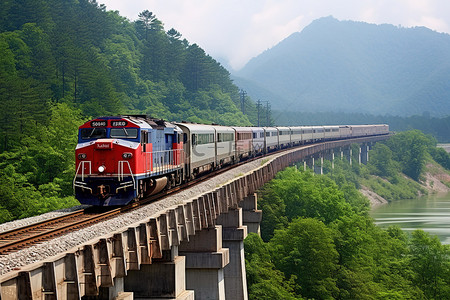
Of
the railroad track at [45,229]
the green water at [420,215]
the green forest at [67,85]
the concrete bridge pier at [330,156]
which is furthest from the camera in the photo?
the concrete bridge pier at [330,156]

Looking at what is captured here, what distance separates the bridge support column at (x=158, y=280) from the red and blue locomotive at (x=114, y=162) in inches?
166

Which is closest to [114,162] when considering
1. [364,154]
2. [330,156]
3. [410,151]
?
[330,156]

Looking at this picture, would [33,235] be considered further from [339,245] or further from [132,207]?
[339,245]

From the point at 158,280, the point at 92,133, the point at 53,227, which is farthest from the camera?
the point at 92,133

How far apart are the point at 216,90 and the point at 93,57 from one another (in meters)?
67.9

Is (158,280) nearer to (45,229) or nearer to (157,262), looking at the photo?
(157,262)

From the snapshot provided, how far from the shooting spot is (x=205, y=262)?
31484 millimetres

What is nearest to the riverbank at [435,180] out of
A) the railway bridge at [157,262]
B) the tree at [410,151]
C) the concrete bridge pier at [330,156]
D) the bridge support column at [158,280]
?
the tree at [410,151]

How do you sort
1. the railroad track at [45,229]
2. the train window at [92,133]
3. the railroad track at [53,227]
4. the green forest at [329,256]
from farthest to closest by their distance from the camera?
1. the green forest at [329,256]
2. the train window at [92,133]
3. the railroad track at [53,227]
4. the railroad track at [45,229]

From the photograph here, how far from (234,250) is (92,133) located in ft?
54.4

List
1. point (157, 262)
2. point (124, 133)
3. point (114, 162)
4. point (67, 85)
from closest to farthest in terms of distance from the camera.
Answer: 1. point (157, 262)
2. point (114, 162)
3. point (124, 133)
4. point (67, 85)

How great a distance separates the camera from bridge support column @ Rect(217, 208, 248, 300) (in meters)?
40.4

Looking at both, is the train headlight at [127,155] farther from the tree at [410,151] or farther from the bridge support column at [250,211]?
the tree at [410,151]

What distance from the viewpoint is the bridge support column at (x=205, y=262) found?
102 ft
